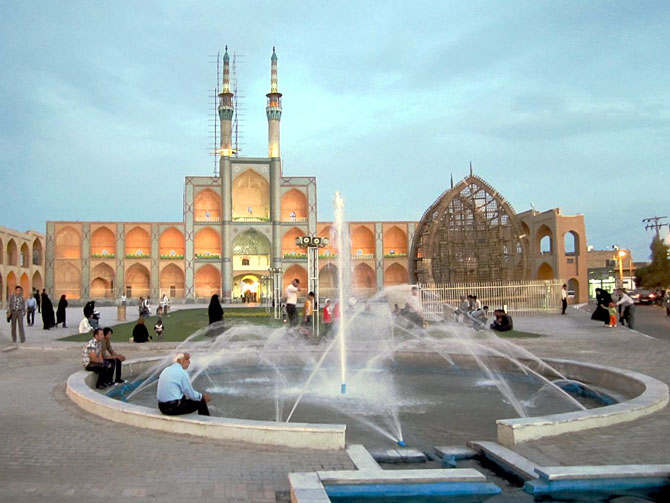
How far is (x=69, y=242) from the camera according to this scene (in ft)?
150

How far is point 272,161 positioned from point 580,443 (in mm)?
43548

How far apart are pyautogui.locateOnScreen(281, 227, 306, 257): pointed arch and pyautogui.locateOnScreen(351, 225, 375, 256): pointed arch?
16.3 ft

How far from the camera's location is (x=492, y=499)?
3830 millimetres

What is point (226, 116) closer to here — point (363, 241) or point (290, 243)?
point (290, 243)

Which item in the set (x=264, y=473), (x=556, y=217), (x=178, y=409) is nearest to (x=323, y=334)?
(x=178, y=409)

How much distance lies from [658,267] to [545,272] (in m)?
8.69

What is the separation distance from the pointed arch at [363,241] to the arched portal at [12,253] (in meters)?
25.0

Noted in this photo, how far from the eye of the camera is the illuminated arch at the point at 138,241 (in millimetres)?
46438

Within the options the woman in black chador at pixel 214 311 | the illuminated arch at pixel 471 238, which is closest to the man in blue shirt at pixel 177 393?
the woman in black chador at pixel 214 311

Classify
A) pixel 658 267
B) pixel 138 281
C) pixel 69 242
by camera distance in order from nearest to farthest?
pixel 658 267 < pixel 69 242 < pixel 138 281

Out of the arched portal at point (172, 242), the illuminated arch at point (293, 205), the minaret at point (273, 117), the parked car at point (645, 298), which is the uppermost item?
the minaret at point (273, 117)

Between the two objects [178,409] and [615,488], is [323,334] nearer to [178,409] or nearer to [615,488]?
[178,409]

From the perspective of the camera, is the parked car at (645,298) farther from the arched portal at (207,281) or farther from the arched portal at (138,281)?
the arched portal at (138,281)

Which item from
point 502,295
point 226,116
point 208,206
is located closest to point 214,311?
point 502,295
